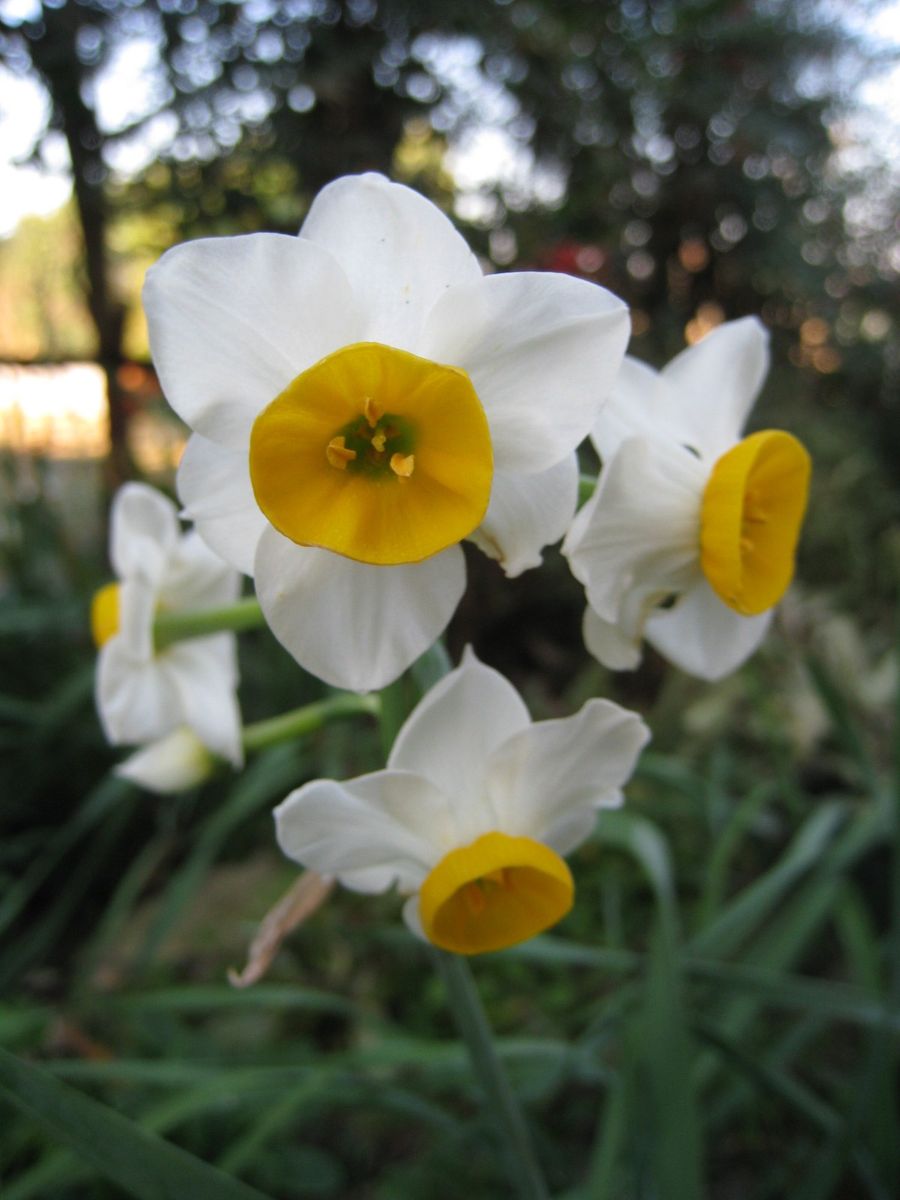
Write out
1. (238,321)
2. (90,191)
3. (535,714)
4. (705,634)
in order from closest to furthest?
1. (238,321)
2. (705,634)
3. (535,714)
4. (90,191)

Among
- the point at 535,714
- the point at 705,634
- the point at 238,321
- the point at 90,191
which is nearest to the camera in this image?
the point at 238,321

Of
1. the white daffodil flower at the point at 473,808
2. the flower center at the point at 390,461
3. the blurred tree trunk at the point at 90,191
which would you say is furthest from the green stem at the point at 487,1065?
the blurred tree trunk at the point at 90,191

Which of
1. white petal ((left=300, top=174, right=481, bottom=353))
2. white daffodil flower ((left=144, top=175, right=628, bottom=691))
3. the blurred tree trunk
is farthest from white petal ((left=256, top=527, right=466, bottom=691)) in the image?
the blurred tree trunk

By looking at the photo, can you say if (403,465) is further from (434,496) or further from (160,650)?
(160,650)

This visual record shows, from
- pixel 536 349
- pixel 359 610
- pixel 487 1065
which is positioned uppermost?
pixel 536 349

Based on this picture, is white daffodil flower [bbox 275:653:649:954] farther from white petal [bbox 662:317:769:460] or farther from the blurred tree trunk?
the blurred tree trunk

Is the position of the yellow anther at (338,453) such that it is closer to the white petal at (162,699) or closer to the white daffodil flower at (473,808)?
the white daffodil flower at (473,808)

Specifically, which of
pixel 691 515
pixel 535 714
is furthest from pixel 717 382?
pixel 535 714
